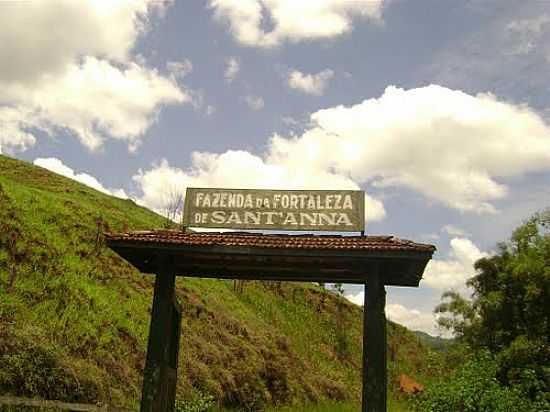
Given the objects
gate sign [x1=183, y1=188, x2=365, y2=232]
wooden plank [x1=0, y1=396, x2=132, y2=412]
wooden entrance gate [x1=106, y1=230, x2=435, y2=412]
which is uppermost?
gate sign [x1=183, y1=188, x2=365, y2=232]

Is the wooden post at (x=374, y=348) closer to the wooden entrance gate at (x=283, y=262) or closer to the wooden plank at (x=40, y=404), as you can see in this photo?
the wooden entrance gate at (x=283, y=262)

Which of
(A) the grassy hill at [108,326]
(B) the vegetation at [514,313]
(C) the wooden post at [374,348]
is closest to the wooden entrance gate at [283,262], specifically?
(C) the wooden post at [374,348]

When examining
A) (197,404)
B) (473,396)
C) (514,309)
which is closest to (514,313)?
(514,309)

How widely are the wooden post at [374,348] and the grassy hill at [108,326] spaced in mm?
8909

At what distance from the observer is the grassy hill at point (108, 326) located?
57.1ft

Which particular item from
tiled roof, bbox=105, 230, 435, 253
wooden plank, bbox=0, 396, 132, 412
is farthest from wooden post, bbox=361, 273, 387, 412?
wooden plank, bbox=0, 396, 132, 412

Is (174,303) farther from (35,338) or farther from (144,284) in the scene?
(144,284)

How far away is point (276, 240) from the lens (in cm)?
1267

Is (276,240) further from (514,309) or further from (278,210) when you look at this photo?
(514,309)

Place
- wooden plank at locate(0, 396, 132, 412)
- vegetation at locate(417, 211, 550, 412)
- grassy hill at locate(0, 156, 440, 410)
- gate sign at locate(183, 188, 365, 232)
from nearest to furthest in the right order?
wooden plank at locate(0, 396, 132, 412) < gate sign at locate(183, 188, 365, 232) < grassy hill at locate(0, 156, 440, 410) < vegetation at locate(417, 211, 550, 412)

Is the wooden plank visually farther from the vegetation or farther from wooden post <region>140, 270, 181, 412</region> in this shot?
the vegetation

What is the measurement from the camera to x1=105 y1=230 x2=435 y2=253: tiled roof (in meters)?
12.0

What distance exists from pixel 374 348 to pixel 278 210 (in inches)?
150

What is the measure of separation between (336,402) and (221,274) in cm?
2146
